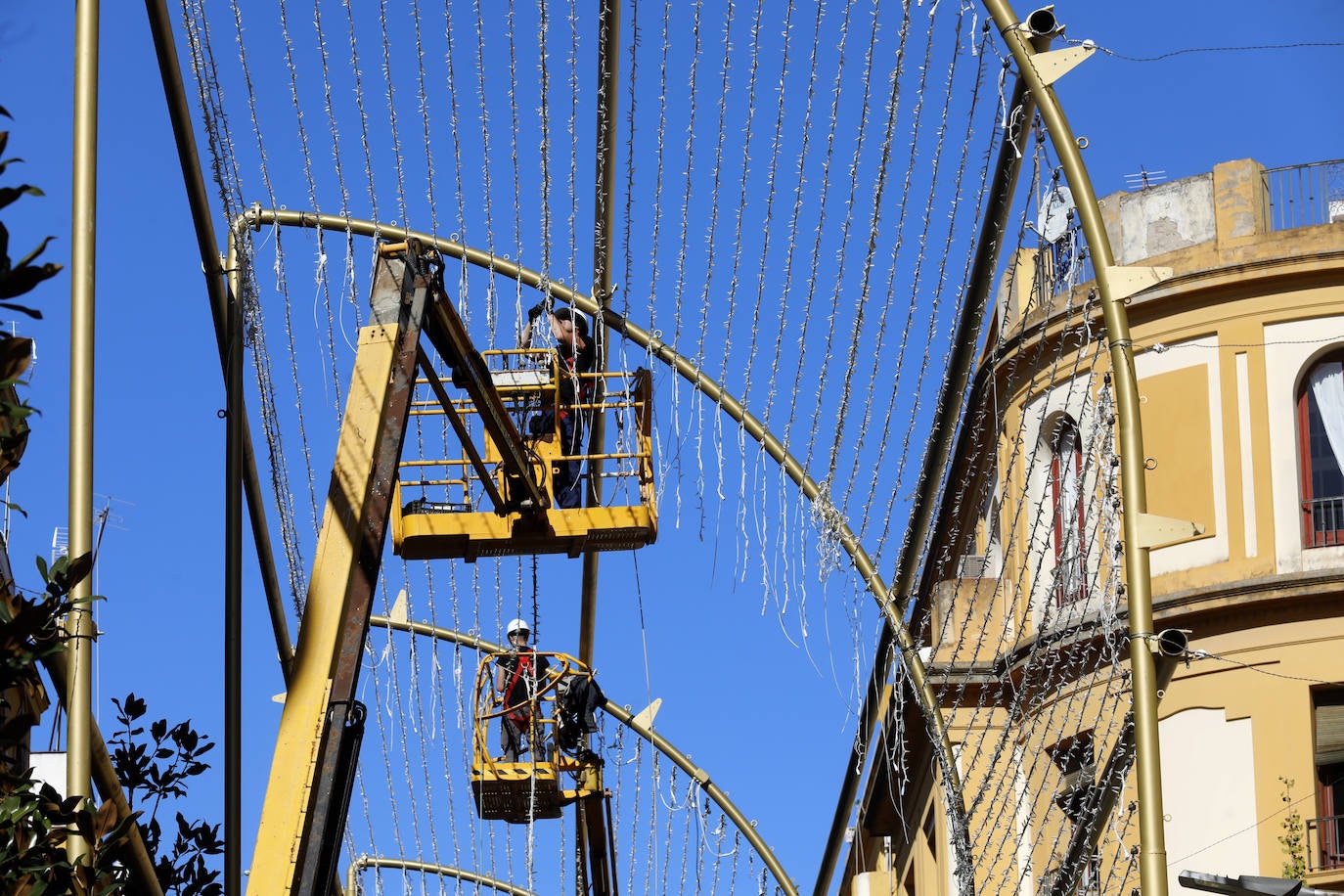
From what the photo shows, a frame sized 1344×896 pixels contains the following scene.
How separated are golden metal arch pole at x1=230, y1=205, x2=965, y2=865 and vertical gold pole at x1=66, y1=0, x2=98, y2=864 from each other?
16.4 ft

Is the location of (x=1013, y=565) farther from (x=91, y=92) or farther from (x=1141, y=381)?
(x=91, y=92)

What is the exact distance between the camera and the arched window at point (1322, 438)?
74.7 feet

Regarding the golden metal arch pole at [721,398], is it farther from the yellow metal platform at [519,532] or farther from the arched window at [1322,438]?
the arched window at [1322,438]

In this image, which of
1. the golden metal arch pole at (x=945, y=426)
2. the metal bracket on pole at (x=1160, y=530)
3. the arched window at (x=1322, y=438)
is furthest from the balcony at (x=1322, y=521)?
the metal bracket on pole at (x=1160, y=530)

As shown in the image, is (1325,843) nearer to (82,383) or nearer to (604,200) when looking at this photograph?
(604,200)

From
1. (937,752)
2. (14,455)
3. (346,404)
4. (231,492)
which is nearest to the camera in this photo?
(14,455)

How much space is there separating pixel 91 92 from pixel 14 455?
6.22 metres

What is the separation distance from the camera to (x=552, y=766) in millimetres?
22344

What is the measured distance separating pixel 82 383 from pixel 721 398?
365 inches

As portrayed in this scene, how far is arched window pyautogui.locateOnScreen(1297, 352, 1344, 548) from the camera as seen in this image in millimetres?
22766

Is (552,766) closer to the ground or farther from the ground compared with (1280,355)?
closer to the ground

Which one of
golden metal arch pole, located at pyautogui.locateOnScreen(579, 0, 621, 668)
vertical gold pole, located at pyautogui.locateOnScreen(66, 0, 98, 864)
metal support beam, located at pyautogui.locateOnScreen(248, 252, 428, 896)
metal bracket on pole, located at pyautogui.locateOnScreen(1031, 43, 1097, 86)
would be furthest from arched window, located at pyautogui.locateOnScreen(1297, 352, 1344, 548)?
vertical gold pole, located at pyautogui.locateOnScreen(66, 0, 98, 864)

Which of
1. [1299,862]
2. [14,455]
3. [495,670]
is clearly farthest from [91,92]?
[1299,862]

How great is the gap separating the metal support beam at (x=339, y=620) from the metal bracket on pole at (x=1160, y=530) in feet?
12.5
